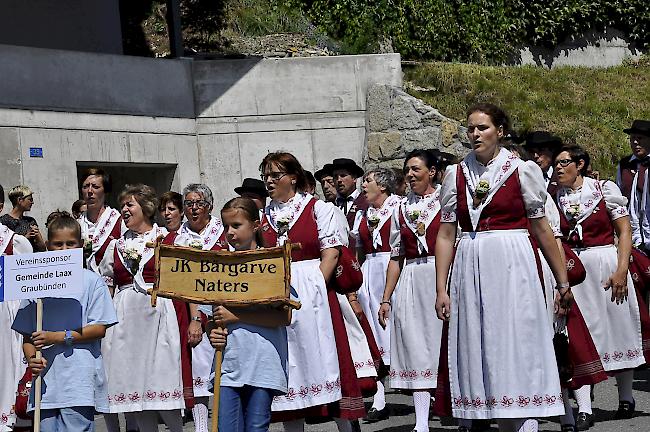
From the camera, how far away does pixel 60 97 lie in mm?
15938

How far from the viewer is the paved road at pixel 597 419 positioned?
8.88m

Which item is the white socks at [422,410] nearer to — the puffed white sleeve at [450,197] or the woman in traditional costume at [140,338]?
the woman in traditional costume at [140,338]

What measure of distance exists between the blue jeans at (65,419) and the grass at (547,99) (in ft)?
36.8

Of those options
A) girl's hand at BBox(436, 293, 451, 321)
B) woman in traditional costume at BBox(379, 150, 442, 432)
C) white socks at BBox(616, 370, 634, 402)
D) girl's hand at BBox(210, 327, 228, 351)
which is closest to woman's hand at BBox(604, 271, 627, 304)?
white socks at BBox(616, 370, 634, 402)

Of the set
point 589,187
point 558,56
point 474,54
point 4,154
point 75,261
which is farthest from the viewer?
point 558,56

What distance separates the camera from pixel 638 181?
11172 mm

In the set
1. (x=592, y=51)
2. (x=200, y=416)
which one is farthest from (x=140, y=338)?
(x=592, y=51)

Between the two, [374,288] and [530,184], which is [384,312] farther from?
[530,184]

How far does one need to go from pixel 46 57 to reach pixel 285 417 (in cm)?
950

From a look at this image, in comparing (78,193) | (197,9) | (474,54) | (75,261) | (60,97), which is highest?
(197,9)

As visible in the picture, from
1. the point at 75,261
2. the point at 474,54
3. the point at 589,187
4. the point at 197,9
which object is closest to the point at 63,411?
the point at 75,261

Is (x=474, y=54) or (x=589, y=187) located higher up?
(x=474, y=54)

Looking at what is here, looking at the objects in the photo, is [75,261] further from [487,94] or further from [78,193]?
[487,94]

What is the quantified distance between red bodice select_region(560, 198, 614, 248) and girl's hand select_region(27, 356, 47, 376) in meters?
3.98
